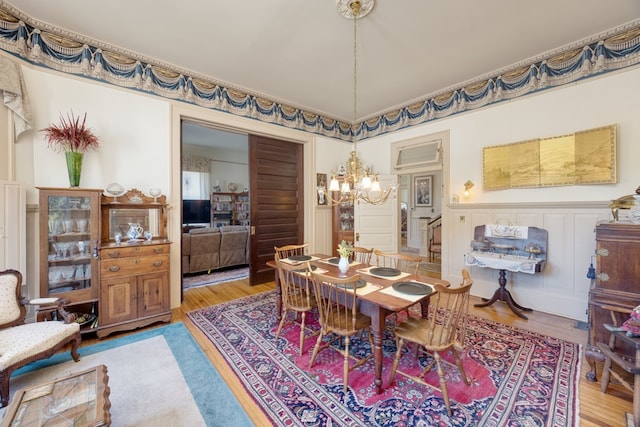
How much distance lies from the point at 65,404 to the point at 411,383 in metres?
2.20

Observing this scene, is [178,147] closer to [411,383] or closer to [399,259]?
[399,259]

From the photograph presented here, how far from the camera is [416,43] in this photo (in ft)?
9.48

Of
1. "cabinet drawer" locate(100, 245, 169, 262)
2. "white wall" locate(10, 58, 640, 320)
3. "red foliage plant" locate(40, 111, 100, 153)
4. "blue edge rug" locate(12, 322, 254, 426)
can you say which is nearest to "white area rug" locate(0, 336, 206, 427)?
"blue edge rug" locate(12, 322, 254, 426)

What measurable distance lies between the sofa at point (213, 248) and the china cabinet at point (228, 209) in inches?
96.7

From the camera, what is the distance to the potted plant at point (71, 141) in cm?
261

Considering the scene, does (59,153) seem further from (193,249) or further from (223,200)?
(223,200)

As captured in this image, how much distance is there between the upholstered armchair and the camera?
178 cm

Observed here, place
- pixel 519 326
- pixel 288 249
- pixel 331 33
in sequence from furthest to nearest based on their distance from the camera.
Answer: pixel 288 249 → pixel 519 326 → pixel 331 33

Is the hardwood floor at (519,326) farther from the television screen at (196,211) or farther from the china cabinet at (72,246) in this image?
the television screen at (196,211)

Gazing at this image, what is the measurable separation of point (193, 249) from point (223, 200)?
10.6 feet

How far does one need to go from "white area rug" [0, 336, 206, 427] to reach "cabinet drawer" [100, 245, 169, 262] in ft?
2.97

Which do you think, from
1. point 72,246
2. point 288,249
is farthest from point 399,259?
point 72,246

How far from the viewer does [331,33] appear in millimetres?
2727

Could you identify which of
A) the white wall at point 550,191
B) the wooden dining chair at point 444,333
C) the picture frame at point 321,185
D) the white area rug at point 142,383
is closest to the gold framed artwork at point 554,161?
the white wall at point 550,191
